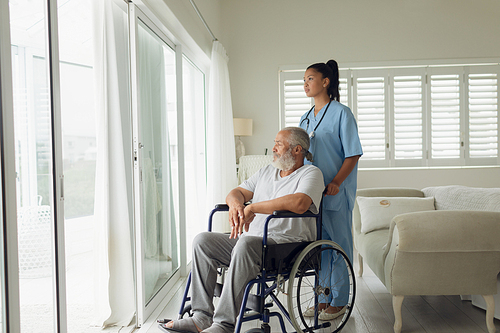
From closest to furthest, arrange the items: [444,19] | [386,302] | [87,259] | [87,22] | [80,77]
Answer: [386,302] → [87,22] → [87,259] → [80,77] → [444,19]

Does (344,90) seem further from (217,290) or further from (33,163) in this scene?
(33,163)

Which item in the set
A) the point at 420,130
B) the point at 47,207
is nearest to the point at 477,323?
the point at 47,207

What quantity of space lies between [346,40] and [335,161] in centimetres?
284

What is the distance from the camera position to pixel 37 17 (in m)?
1.50

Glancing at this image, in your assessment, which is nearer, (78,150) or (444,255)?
(444,255)

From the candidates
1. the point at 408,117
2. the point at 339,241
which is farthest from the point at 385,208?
the point at 408,117

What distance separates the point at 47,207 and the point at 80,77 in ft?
10.3

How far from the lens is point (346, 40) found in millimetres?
4660

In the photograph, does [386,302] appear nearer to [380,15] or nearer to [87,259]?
[87,259]

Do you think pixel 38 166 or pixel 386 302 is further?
pixel 386 302

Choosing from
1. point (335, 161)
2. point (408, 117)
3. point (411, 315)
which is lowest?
point (411, 315)

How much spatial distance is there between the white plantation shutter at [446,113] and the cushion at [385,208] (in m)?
1.98

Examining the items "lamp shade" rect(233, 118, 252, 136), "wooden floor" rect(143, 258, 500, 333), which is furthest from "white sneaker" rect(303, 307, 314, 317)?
"lamp shade" rect(233, 118, 252, 136)

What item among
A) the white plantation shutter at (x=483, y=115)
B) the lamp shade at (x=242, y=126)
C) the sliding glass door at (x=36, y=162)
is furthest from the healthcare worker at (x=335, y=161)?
the white plantation shutter at (x=483, y=115)
